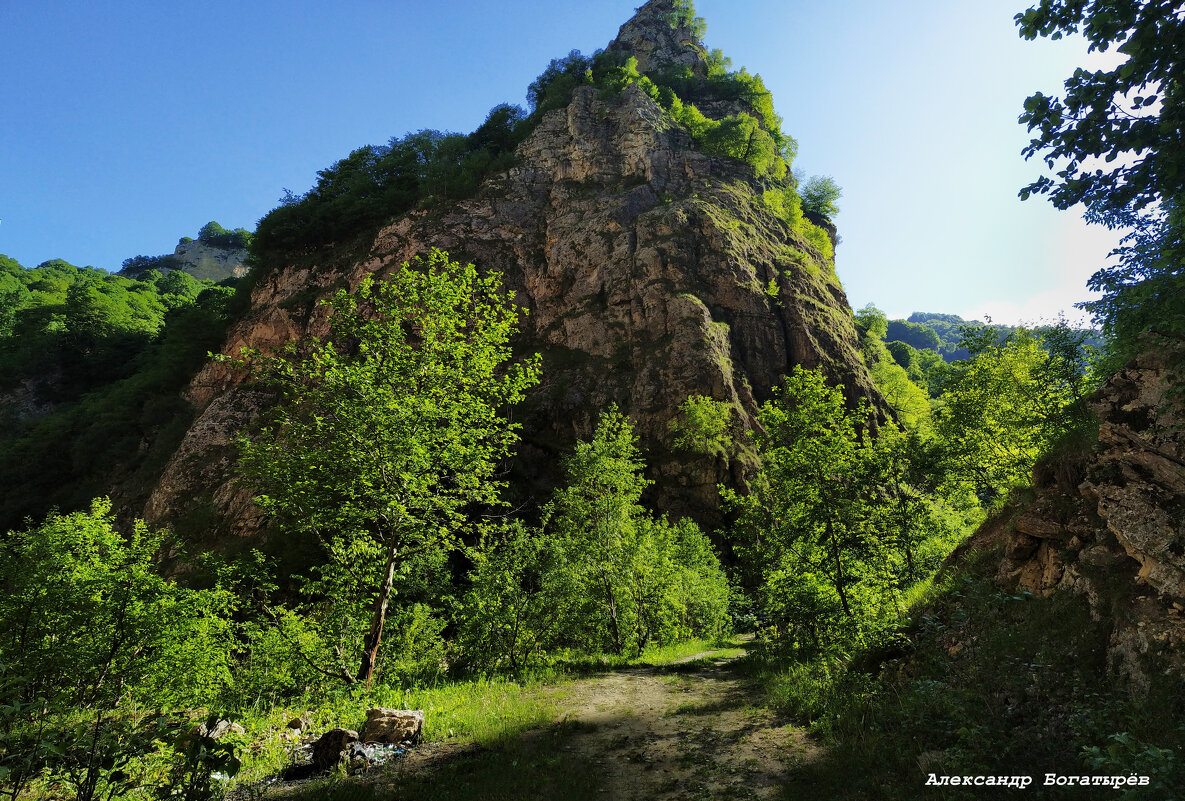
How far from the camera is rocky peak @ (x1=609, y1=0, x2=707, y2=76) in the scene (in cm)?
7525

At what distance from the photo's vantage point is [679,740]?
777cm

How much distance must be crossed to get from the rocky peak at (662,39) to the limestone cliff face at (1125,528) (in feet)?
275

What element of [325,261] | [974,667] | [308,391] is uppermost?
[325,261]

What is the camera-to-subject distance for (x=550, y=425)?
37.2 meters

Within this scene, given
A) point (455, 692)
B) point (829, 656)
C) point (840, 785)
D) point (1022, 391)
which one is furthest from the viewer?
point (1022, 391)

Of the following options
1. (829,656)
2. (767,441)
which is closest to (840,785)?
(829,656)

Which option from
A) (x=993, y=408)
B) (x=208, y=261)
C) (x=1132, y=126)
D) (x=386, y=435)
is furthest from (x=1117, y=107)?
(x=208, y=261)

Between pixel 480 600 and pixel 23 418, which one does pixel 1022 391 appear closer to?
pixel 480 600

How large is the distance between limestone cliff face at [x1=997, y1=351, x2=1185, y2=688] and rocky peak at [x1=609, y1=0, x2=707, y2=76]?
3298 inches

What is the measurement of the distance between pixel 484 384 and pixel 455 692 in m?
7.52

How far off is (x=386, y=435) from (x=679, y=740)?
742 centimetres

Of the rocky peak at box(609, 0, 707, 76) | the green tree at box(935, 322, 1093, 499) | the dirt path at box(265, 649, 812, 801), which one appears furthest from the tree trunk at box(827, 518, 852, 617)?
the rocky peak at box(609, 0, 707, 76)

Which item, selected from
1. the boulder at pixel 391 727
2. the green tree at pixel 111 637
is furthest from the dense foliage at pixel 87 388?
the boulder at pixel 391 727

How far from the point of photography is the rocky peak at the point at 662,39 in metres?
75.2
